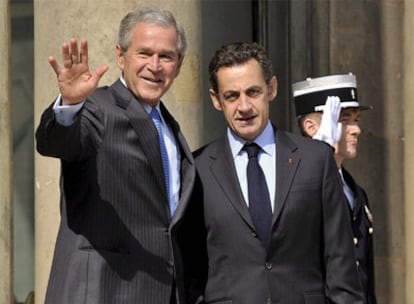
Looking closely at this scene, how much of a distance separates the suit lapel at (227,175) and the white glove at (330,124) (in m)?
0.86

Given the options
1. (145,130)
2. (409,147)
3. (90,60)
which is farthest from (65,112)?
(409,147)

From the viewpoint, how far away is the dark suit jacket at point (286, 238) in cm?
504

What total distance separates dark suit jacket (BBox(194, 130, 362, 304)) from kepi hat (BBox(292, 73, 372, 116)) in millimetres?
1217

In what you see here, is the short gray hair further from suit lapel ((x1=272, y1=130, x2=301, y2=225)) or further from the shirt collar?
suit lapel ((x1=272, y1=130, x2=301, y2=225))

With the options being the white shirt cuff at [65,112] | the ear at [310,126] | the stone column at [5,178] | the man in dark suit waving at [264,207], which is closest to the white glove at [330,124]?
the ear at [310,126]

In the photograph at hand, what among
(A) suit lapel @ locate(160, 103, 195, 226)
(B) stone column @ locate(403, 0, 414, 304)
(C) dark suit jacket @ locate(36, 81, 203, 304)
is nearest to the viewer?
(C) dark suit jacket @ locate(36, 81, 203, 304)

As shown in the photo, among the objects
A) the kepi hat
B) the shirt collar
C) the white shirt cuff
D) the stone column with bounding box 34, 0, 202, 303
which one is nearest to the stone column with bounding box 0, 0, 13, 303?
the stone column with bounding box 34, 0, 202, 303

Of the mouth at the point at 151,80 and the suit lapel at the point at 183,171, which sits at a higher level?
the mouth at the point at 151,80

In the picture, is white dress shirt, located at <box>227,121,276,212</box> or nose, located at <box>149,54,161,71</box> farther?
white dress shirt, located at <box>227,121,276,212</box>

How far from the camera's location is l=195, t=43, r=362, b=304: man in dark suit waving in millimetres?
5039

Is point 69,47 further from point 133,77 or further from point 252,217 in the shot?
point 252,217

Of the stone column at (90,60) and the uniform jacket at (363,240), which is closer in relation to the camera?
the uniform jacket at (363,240)

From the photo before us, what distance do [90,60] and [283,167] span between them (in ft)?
4.86

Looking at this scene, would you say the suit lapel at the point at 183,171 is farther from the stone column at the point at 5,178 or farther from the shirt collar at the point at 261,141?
the stone column at the point at 5,178
